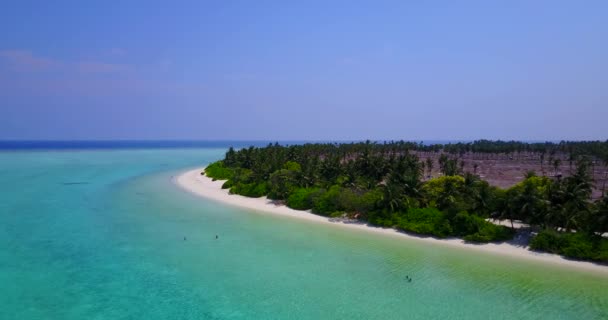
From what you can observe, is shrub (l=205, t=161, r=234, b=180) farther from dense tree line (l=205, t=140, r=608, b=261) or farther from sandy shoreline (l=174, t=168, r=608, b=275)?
dense tree line (l=205, t=140, r=608, b=261)

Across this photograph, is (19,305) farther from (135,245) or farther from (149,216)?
(149,216)

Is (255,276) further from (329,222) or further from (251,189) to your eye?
(251,189)

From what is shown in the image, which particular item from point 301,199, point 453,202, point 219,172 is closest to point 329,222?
point 301,199

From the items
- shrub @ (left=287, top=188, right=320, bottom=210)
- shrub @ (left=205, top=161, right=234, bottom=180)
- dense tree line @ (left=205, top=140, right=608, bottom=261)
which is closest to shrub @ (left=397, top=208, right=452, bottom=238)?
dense tree line @ (left=205, top=140, right=608, bottom=261)

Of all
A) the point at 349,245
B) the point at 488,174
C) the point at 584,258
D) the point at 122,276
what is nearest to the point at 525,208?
the point at 584,258

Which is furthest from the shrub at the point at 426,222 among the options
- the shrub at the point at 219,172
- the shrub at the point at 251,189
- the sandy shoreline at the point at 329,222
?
the shrub at the point at 219,172

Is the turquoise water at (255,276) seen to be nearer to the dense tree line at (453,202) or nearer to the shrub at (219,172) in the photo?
the dense tree line at (453,202)
